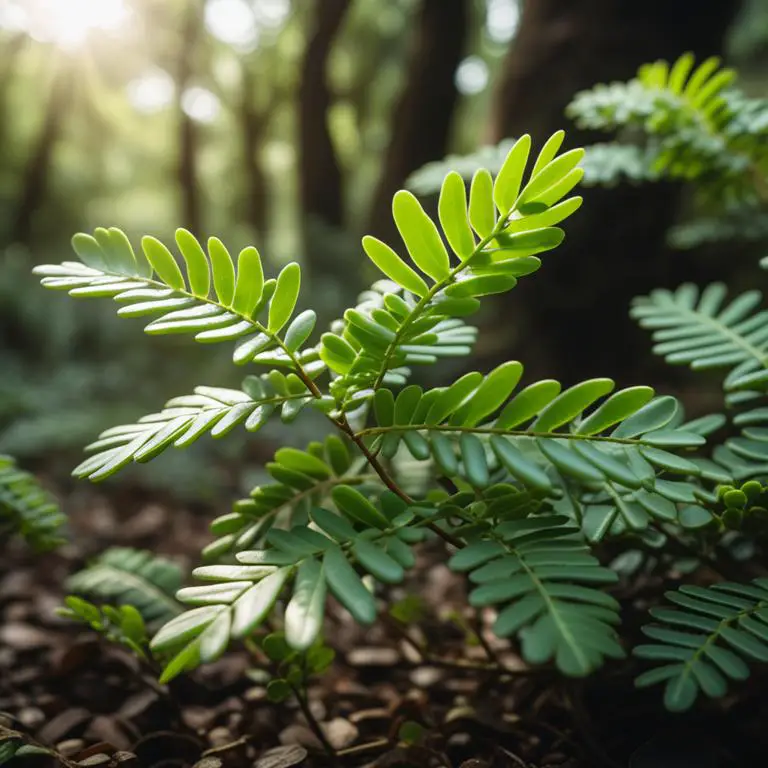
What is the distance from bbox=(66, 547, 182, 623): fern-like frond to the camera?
3.75 feet

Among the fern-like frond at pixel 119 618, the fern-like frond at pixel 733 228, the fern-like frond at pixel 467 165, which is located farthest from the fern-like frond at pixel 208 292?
the fern-like frond at pixel 733 228

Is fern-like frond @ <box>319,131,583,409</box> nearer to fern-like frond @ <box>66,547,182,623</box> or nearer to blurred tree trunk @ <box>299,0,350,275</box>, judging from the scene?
fern-like frond @ <box>66,547,182,623</box>

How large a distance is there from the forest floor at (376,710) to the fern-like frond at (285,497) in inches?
12.5

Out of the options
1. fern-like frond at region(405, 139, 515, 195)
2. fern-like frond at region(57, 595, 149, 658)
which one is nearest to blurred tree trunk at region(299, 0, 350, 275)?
fern-like frond at region(405, 139, 515, 195)

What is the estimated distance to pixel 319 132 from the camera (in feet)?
15.6

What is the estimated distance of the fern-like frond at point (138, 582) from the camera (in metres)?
1.14

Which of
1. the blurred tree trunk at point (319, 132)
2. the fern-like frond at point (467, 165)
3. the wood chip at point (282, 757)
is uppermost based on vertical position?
the blurred tree trunk at point (319, 132)

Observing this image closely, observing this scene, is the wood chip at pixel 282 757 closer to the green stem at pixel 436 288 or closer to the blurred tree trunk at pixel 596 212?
the green stem at pixel 436 288

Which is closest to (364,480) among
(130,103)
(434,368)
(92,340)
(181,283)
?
(181,283)

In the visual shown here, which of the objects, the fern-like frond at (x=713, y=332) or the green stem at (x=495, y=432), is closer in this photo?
the green stem at (x=495, y=432)

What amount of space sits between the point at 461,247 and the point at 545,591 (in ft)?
1.20

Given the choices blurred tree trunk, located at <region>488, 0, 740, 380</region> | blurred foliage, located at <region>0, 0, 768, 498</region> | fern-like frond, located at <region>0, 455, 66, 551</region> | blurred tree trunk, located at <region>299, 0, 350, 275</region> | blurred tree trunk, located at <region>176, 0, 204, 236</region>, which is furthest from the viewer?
blurred tree trunk, located at <region>176, 0, 204, 236</region>

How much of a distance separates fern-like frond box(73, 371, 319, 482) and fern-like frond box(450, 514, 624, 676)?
0.26 m

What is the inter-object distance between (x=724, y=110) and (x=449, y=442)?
877mm
